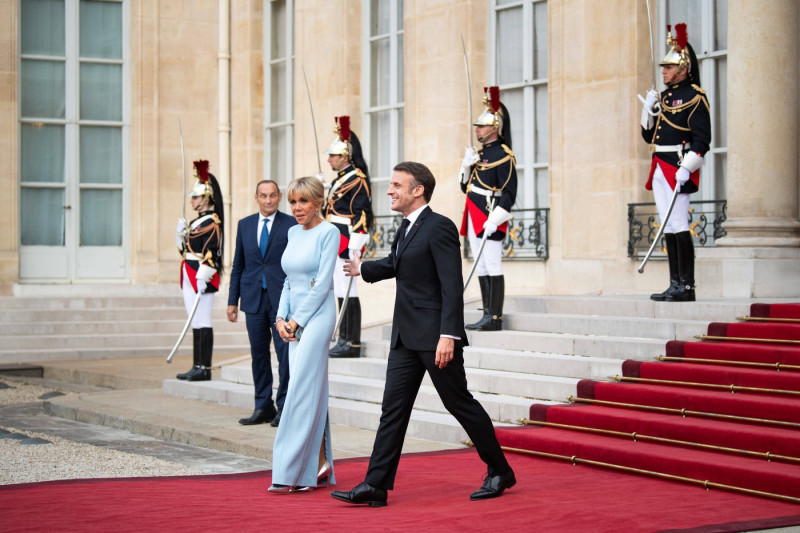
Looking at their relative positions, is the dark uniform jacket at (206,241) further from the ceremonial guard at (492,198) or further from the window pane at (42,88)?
the window pane at (42,88)

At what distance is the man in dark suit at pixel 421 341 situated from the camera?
645 centimetres

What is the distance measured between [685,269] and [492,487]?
4.24m

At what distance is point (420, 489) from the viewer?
22.6ft

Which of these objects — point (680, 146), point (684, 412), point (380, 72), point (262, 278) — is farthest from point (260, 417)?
point (380, 72)

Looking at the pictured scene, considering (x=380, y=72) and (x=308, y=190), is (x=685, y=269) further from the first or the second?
(x=380, y=72)

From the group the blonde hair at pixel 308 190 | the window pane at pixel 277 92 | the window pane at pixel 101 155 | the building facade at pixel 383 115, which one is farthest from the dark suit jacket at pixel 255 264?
the window pane at pixel 101 155

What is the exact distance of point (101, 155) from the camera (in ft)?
62.2

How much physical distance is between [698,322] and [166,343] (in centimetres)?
924

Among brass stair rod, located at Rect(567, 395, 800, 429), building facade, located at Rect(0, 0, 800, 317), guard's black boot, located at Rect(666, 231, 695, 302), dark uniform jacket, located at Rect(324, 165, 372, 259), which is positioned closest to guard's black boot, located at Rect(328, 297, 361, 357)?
dark uniform jacket, located at Rect(324, 165, 372, 259)

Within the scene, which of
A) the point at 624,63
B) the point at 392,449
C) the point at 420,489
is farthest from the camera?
the point at 624,63

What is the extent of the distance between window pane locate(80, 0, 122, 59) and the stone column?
10.9 m

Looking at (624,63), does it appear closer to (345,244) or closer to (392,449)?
(345,244)

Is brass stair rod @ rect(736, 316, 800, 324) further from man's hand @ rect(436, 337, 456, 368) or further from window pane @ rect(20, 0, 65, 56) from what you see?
window pane @ rect(20, 0, 65, 56)

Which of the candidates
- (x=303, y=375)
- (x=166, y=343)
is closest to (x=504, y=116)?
(x=303, y=375)
